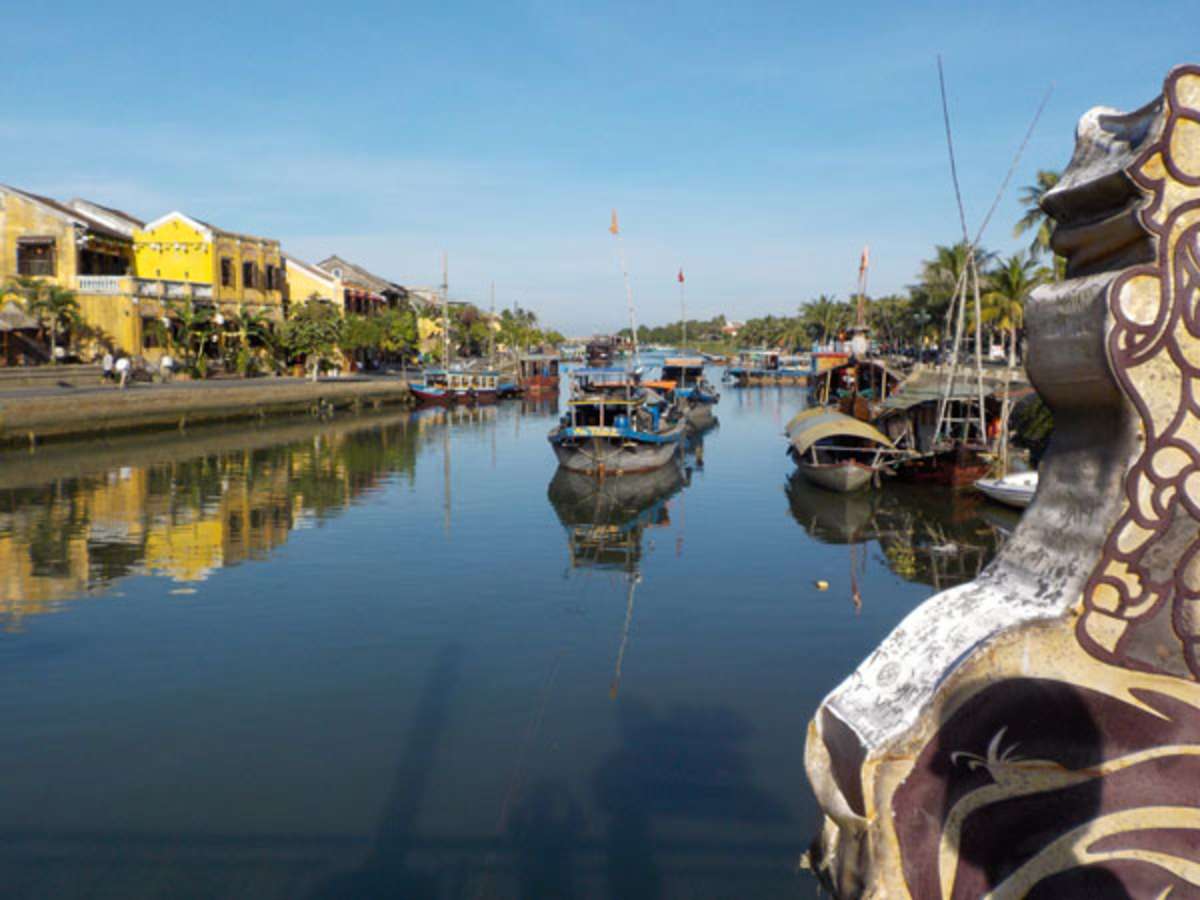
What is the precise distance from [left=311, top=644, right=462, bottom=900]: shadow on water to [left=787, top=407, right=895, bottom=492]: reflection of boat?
1748 centimetres

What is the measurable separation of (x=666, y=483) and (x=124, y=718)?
2046cm

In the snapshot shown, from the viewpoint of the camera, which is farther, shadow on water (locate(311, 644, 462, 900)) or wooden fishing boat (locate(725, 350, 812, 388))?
wooden fishing boat (locate(725, 350, 812, 388))

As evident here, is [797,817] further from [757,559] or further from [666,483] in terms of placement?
[666,483]

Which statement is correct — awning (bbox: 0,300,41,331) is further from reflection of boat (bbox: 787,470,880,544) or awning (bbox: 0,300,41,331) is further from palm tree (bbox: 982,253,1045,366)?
palm tree (bbox: 982,253,1045,366)

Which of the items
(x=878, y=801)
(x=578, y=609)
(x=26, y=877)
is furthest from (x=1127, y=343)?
(x=578, y=609)

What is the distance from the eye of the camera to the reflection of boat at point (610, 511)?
2005cm

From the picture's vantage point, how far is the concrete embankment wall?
31.7 m

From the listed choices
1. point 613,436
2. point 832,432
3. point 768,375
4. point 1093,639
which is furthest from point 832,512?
point 768,375

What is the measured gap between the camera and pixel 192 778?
30.1ft

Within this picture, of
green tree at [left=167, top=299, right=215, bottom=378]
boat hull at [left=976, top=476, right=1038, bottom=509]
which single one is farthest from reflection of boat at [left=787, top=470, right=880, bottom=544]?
green tree at [left=167, top=299, right=215, bottom=378]

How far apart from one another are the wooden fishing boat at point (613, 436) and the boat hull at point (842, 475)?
17.5ft

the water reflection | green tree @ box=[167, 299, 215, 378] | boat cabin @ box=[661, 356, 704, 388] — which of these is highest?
green tree @ box=[167, 299, 215, 378]

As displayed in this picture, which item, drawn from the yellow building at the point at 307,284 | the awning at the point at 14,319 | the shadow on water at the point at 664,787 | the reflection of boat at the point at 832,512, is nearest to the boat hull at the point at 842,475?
the reflection of boat at the point at 832,512

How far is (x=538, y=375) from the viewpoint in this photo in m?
75.1
